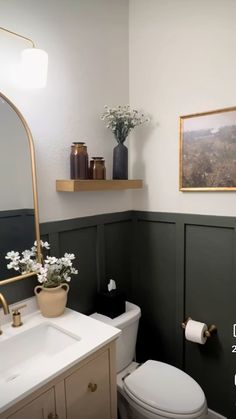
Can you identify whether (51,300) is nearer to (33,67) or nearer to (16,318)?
(16,318)

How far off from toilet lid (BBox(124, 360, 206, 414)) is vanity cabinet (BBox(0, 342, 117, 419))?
0.20 m

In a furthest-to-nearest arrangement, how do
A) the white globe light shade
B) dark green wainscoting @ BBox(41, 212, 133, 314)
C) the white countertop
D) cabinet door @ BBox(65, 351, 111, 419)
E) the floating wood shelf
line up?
dark green wainscoting @ BBox(41, 212, 133, 314)
the floating wood shelf
the white globe light shade
cabinet door @ BBox(65, 351, 111, 419)
the white countertop

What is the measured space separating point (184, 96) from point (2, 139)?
1.10 metres

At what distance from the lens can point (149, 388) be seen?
1483 mm

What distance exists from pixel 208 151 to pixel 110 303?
109 centimetres

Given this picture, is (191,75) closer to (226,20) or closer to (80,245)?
(226,20)

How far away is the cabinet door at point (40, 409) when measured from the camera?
36.9 inches

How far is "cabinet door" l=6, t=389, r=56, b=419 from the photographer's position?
0.94 m

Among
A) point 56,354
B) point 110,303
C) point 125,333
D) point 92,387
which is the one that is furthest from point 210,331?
point 56,354

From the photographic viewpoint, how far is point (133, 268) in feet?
6.85

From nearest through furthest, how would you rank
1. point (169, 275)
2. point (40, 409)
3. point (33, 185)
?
point (40, 409)
point (33, 185)
point (169, 275)

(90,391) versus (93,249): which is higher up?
(93,249)

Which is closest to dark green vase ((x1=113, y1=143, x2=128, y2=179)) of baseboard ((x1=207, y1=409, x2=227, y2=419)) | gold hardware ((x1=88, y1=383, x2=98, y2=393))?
gold hardware ((x1=88, y1=383, x2=98, y2=393))

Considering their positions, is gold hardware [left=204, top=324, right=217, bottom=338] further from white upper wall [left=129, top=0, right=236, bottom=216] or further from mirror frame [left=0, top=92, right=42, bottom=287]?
mirror frame [left=0, top=92, right=42, bottom=287]
